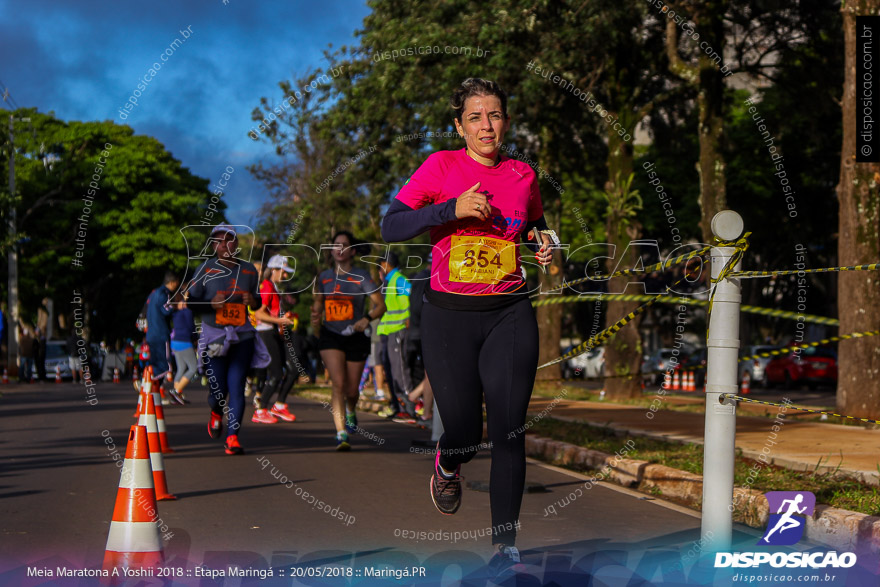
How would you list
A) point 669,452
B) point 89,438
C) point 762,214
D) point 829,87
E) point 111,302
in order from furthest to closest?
point 111,302 → point 762,214 → point 829,87 → point 89,438 → point 669,452

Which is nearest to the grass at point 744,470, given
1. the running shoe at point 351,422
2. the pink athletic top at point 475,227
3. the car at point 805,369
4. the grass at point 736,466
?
the grass at point 736,466

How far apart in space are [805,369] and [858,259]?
67.9 ft

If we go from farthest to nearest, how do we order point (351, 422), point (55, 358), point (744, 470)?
point (55, 358) < point (351, 422) < point (744, 470)

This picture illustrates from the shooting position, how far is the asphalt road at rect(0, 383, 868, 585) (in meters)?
5.26

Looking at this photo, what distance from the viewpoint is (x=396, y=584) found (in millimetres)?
4801

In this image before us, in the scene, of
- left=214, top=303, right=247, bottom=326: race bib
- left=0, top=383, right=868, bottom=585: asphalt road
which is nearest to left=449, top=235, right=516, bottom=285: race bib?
left=0, top=383, right=868, bottom=585: asphalt road

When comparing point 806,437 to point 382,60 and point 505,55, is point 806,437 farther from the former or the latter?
point 382,60

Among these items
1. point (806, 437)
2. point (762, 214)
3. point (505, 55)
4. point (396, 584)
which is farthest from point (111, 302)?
point (396, 584)

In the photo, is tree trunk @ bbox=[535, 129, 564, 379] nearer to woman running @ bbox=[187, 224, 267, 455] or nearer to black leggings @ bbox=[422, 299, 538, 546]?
woman running @ bbox=[187, 224, 267, 455]

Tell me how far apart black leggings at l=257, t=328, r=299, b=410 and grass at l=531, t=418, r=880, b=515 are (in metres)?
3.60

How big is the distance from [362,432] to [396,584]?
7.95 meters

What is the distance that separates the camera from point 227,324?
33.0 feet

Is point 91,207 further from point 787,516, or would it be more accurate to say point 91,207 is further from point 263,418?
point 787,516

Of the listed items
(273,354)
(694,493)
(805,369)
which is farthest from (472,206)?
(805,369)
